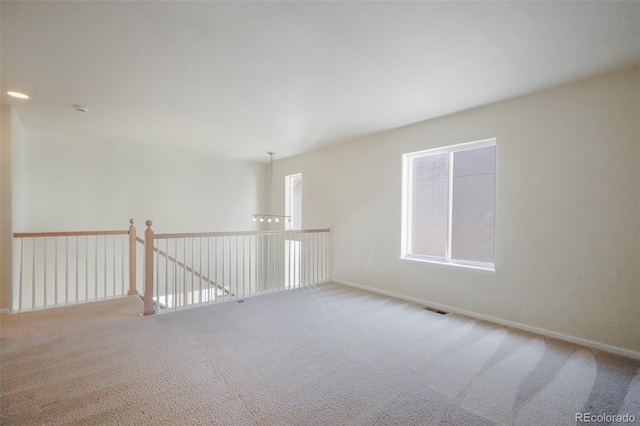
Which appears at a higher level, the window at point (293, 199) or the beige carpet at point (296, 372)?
the window at point (293, 199)

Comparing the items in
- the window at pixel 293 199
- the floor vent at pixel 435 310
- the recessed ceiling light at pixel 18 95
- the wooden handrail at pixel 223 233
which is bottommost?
the floor vent at pixel 435 310

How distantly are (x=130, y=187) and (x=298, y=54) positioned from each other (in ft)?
14.8

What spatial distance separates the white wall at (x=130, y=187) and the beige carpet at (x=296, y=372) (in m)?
1.95

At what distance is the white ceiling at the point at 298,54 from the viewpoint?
181cm

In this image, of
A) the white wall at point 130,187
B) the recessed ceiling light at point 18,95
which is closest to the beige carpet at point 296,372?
the white wall at point 130,187

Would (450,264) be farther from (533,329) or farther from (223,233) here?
(223,233)

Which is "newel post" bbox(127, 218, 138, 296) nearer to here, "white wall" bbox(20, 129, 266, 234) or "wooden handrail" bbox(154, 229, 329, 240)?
"white wall" bbox(20, 129, 266, 234)

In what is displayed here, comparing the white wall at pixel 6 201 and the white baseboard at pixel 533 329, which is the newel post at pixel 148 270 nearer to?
the white wall at pixel 6 201

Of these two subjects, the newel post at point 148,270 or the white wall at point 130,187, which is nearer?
the newel post at point 148,270

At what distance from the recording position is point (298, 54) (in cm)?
228

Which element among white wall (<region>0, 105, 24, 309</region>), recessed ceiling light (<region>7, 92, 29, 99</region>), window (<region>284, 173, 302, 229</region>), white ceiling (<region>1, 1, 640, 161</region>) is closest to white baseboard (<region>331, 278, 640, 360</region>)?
white ceiling (<region>1, 1, 640, 161</region>)

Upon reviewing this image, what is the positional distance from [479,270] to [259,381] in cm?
275

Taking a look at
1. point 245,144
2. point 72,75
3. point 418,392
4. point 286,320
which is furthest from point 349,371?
point 245,144

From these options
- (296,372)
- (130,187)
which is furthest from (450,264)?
(130,187)
